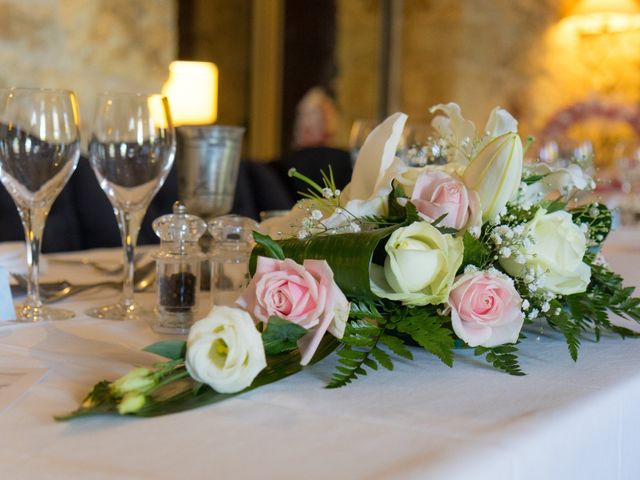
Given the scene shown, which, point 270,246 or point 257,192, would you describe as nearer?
point 270,246

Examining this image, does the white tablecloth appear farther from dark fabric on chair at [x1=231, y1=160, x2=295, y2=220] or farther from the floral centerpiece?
dark fabric on chair at [x1=231, y1=160, x2=295, y2=220]

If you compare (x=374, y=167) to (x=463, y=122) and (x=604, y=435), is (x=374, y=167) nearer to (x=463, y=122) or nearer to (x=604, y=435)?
(x=463, y=122)

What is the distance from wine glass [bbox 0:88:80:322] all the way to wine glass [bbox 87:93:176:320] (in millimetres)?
35

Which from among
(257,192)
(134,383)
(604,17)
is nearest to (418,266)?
(134,383)

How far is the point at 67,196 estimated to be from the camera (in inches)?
76.8

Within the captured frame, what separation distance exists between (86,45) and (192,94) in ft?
5.79

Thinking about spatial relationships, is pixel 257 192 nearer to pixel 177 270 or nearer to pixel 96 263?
pixel 96 263

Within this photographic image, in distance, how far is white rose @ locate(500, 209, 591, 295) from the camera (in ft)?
2.38

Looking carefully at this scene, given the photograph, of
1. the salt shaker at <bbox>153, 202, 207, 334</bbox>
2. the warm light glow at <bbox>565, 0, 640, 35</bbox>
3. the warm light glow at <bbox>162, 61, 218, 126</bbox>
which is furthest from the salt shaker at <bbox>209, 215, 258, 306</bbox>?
the warm light glow at <bbox>565, 0, 640, 35</bbox>

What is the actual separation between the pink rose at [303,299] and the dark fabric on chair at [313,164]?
71.4 inches

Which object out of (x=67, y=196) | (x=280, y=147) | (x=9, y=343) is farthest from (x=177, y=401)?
(x=280, y=147)

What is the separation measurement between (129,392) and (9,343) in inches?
10.7

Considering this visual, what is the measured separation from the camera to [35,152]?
854 millimetres

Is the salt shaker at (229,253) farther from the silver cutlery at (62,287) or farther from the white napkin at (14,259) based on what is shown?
the white napkin at (14,259)
